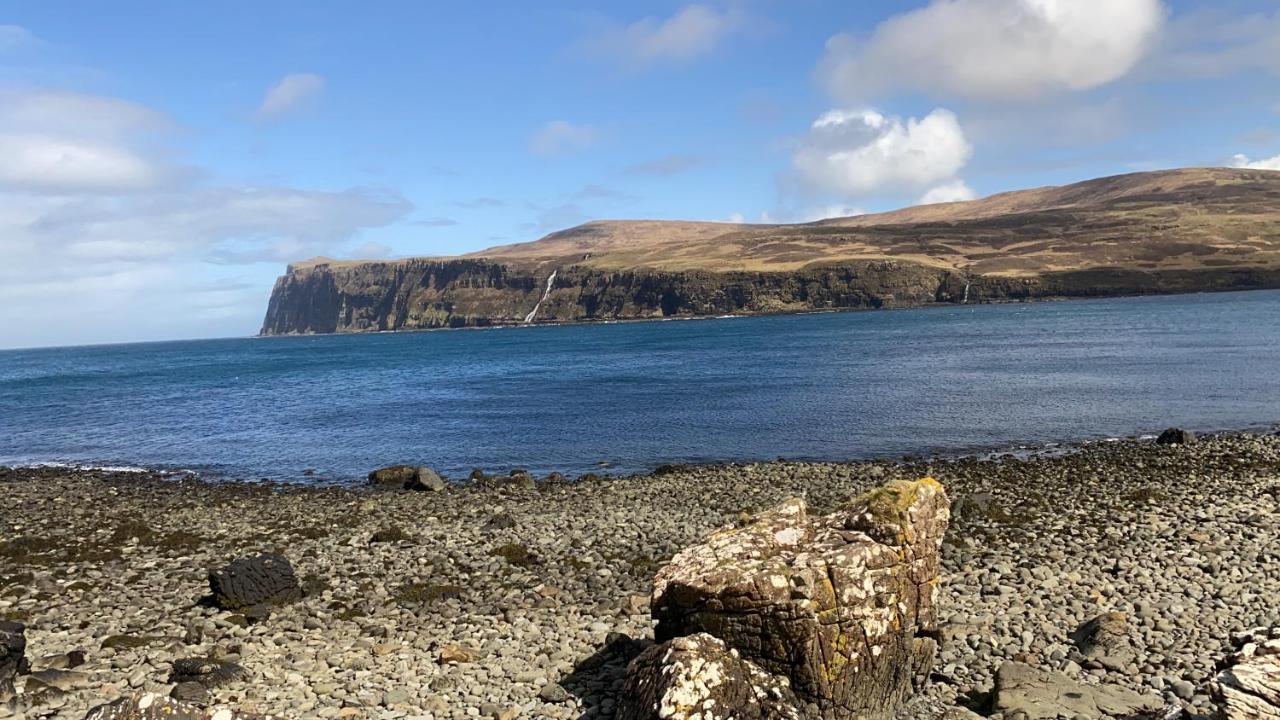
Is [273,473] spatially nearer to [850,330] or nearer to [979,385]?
[979,385]

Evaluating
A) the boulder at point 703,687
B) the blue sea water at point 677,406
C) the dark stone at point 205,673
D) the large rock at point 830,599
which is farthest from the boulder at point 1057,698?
the blue sea water at point 677,406

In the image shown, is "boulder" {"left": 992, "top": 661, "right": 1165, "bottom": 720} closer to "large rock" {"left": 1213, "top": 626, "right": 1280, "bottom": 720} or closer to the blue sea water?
"large rock" {"left": 1213, "top": 626, "right": 1280, "bottom": 720}

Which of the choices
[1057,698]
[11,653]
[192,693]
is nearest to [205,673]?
[192,693]

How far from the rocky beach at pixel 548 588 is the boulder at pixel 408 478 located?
579 mm

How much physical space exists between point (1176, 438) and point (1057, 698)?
96.3ft

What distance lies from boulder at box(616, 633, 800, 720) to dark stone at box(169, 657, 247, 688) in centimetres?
747

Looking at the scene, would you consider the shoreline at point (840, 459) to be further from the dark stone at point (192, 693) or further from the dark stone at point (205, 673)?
the dark stone at point (192, 693)

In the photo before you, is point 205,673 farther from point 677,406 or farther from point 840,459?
point 677,406

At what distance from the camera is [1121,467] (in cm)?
3116

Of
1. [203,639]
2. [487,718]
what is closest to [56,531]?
[203,639]

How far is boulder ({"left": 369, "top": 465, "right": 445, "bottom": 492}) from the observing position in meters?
33.4

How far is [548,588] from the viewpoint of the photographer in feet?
60.9

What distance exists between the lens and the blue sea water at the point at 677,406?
140ft

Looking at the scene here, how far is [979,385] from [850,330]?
89.4 m
